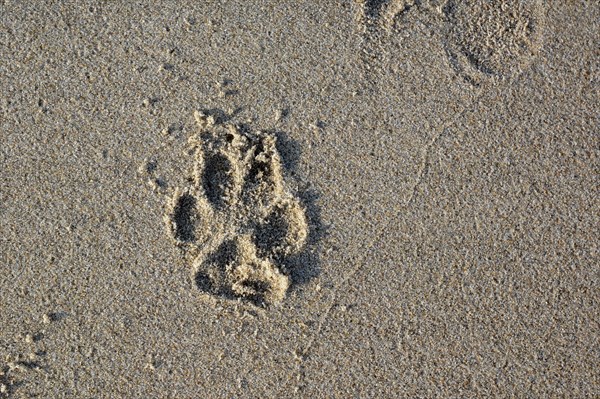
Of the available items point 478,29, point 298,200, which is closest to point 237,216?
point 298,200

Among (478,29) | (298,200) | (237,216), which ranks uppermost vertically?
(478,29)

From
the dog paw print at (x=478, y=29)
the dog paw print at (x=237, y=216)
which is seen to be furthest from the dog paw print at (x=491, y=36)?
the dog paw print at (x=237, y=216)

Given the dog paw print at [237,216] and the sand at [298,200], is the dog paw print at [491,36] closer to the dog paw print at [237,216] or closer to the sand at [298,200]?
the sand at [298,200]

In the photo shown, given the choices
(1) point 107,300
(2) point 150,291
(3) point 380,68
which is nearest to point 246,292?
(2) point 150,291

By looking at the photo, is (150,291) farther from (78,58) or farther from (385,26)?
(385,26)

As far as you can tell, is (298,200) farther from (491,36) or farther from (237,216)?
(491,36)

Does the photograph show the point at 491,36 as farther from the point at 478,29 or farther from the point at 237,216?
the point at 237,216

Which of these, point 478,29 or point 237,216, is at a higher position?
point 478,29

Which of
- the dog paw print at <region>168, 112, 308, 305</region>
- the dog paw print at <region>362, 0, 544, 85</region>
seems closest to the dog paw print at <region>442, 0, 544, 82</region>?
the dog paw print at <region>362, 0, 544, 85</region>
